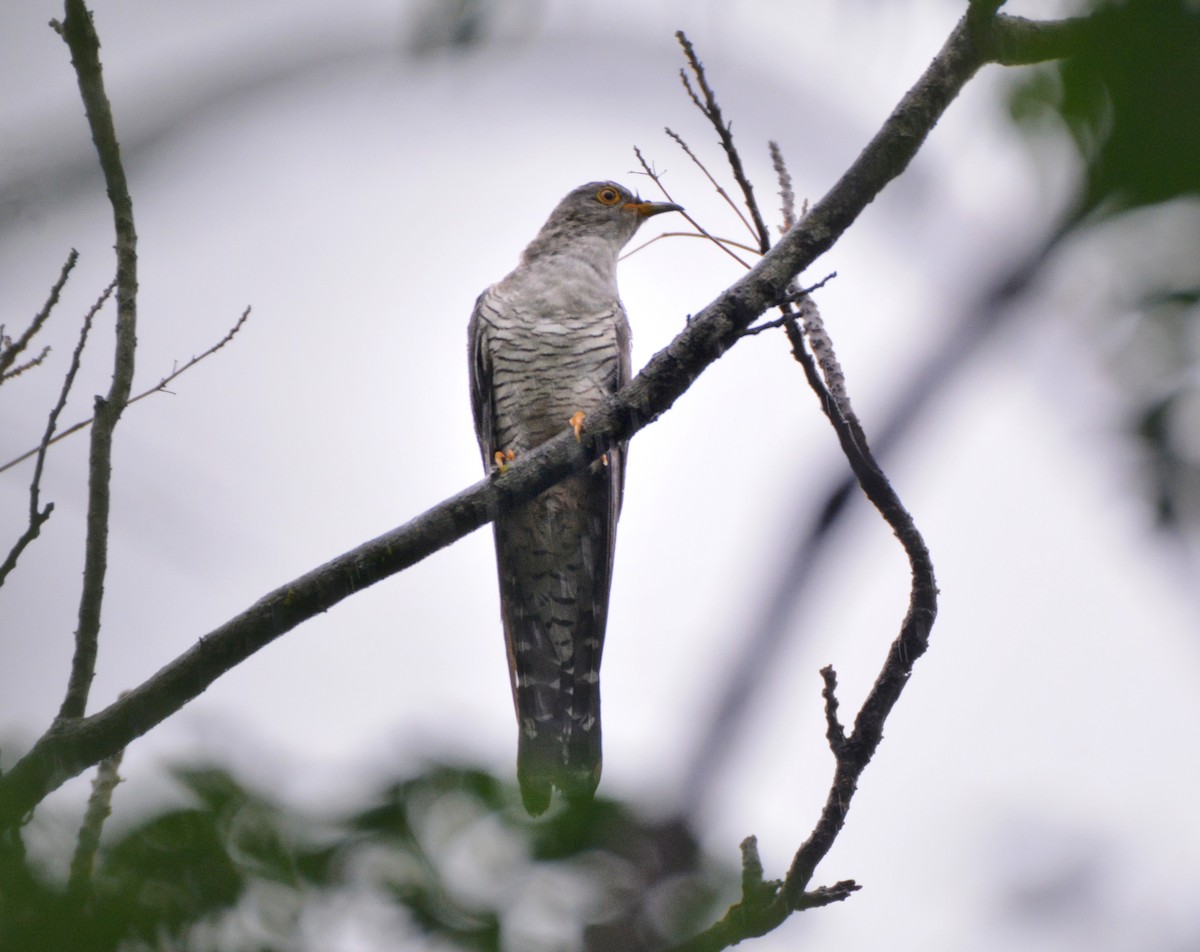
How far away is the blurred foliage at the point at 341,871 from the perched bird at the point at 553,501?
3.59 m

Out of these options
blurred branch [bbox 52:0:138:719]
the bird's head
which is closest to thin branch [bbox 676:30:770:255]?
blurred branch [bbox 52:0:138:719]

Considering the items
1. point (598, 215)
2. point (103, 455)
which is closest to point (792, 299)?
point (103, 455)

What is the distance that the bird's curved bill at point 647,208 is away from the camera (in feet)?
22.4

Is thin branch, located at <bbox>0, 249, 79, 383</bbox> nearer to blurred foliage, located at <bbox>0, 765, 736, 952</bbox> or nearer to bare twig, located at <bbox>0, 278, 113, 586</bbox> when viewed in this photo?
bare twig, located at <bbox>0, 278, 113, 586</bbox>

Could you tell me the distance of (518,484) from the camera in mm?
3848

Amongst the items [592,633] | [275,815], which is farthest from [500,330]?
[275,815]

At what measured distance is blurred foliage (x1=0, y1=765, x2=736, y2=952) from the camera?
1195mm

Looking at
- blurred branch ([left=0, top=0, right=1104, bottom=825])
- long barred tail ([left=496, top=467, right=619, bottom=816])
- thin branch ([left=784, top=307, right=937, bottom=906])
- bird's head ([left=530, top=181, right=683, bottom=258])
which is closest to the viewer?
thin branch ([left=784, top=307, right=937, bottom=906])

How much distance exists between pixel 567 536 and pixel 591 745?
100 cm

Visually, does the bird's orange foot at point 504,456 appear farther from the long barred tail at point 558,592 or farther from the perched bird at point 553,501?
the long barred tail at point 558,592

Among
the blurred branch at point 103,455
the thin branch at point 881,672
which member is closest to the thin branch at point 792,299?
the thin branch at point 881,672

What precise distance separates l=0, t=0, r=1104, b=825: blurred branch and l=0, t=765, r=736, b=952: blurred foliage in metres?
1.45

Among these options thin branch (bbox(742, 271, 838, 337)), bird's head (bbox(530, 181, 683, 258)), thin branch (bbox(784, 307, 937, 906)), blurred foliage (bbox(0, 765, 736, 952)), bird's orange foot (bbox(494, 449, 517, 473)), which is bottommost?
blurred foliage (bbox(0, 765, 736, 952))

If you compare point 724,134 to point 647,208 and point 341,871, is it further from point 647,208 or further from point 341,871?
point 647,208
